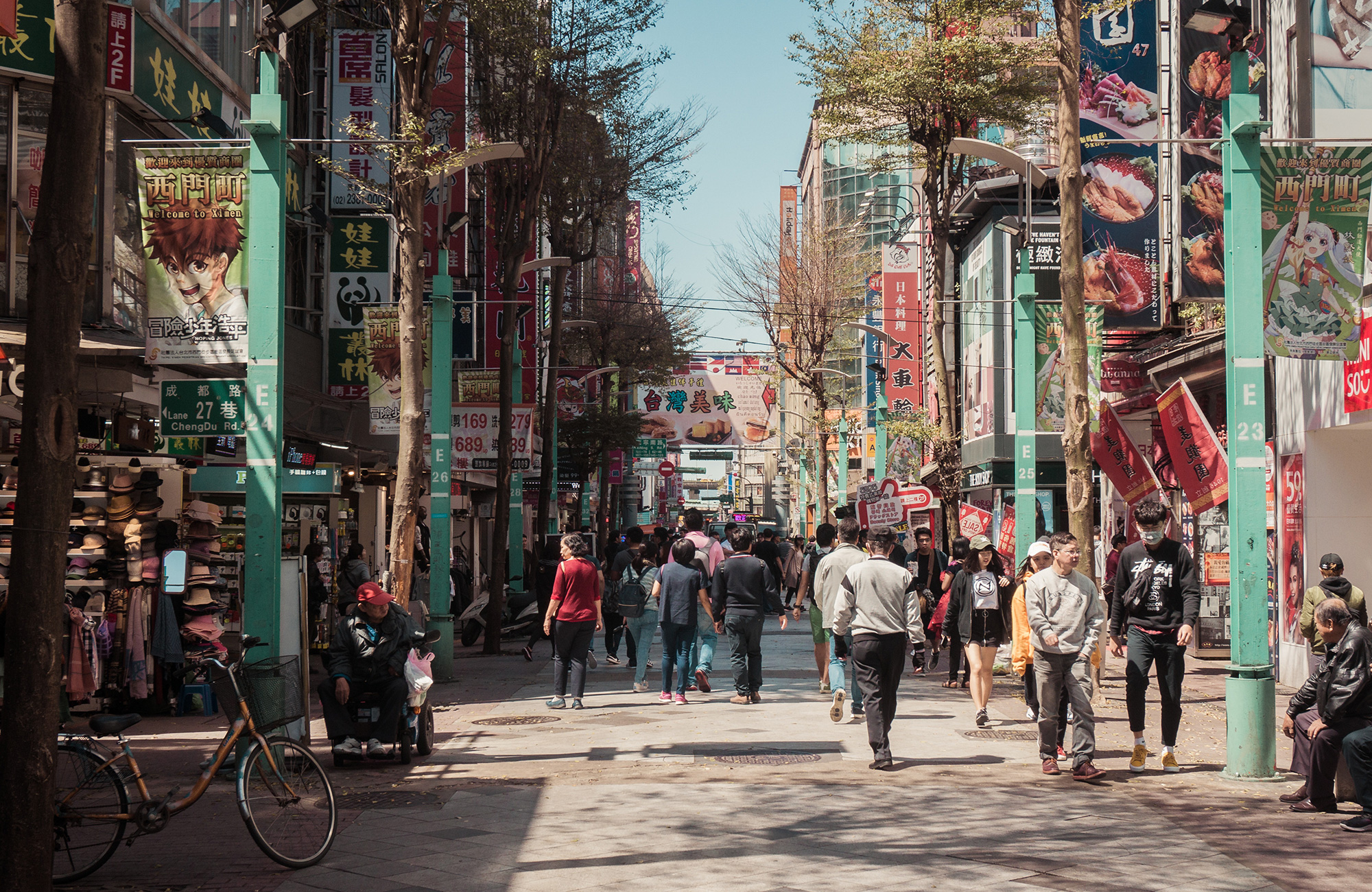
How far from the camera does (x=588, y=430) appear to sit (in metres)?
45.9

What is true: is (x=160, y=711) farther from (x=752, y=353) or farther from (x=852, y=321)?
(x=752, y=353)

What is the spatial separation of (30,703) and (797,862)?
3976mm

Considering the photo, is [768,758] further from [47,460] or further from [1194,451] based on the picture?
[1194,451]

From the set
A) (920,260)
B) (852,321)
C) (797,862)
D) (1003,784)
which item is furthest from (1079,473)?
(920,260)

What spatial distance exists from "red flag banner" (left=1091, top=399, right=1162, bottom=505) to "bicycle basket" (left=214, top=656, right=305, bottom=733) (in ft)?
40.3

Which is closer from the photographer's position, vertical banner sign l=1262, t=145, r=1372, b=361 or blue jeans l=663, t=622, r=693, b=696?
vertical banner sign l=1262, t=145, r=1372, b=361

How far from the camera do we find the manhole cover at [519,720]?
13.8m

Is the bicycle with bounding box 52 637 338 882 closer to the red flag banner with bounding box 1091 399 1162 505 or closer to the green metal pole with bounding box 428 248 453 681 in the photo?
the green metal pole with bounding box 428 248 453 681

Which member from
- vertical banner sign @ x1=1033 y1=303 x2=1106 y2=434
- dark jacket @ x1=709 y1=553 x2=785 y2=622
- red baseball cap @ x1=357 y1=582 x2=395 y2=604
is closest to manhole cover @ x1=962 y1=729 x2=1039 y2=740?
dark jacket @ x1=709 y1=553 x2=785 y2=622

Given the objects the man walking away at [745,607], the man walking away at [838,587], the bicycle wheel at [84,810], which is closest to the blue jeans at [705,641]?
the man walking away at [745,607]

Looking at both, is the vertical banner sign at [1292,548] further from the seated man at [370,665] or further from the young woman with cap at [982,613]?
the seated man at [370,665]

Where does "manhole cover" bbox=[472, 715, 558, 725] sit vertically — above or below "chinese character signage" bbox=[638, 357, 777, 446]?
below

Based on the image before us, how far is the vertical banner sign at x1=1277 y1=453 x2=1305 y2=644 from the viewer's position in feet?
52.7

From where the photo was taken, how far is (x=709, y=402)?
5519 cm
